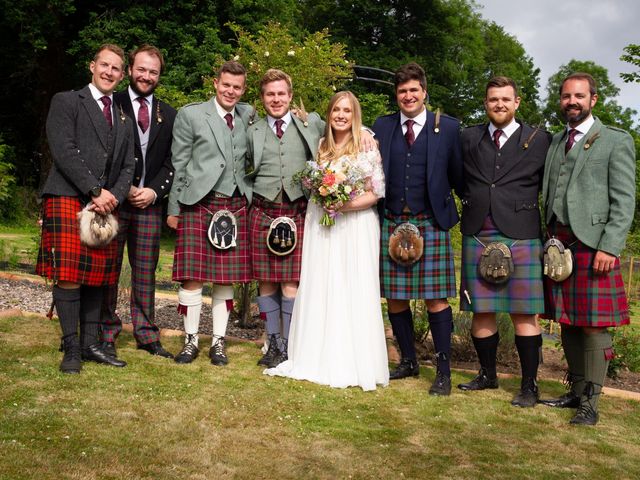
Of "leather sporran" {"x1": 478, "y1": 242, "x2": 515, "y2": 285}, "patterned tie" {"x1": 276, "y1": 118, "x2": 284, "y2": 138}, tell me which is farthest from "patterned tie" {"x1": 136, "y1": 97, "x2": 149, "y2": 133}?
"leather sporran" {"x1": 478, "y1": 242, "x2": 515, "y2": 285}

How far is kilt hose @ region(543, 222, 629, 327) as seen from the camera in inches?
163

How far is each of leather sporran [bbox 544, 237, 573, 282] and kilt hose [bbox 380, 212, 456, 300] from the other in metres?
0.70

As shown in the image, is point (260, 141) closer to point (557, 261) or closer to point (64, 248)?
point (64, 248)

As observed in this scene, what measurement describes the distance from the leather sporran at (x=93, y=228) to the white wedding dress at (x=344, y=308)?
4.61 feet

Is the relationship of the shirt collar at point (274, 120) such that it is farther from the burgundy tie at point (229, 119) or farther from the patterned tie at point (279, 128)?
the burgundy tie at point (229, 119)

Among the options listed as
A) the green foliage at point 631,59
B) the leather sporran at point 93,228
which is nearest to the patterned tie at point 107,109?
the leather sporran at point 93,228

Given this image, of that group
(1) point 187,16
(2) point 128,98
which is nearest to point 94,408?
(2) point 128,98

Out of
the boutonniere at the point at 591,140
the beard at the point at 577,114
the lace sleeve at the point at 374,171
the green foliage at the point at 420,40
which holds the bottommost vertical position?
A: the lace sleeve at the point at 374,171

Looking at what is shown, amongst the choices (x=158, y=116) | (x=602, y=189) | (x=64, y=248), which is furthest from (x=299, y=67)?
(x=602, y=189)

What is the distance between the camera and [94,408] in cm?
387

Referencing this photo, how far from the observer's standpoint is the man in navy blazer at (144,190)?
16.2 feet

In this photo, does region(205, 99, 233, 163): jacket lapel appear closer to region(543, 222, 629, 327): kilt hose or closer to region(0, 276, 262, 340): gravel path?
region(0, 276, 262, 340): gravel path

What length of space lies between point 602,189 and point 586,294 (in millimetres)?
638

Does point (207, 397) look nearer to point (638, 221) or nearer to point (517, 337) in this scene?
point (517, 337)
